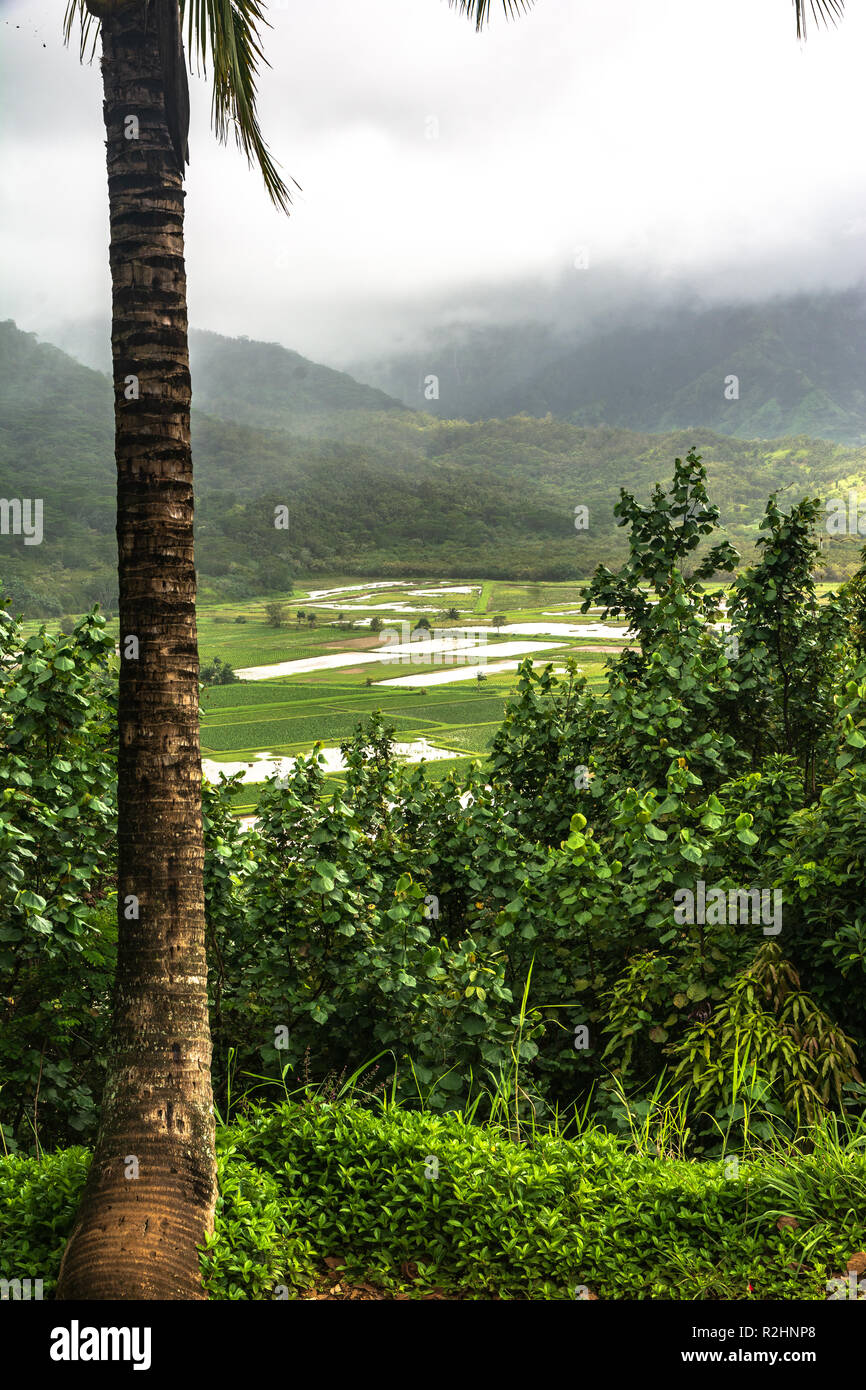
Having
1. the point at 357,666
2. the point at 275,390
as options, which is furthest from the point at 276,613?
the point at 275,390

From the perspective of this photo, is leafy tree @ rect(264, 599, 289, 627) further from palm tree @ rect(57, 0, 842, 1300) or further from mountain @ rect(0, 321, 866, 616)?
palm tree @ rect(57, 0, 842, 1300)

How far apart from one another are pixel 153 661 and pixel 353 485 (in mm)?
12462

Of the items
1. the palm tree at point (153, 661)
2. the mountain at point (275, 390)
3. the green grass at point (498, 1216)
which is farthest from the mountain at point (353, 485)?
the green grass at point (498, 1216)

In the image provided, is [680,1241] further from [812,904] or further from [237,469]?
[237,469]

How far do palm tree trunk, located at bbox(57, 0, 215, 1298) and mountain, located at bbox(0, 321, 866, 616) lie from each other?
417 cm

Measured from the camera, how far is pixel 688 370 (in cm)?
4862

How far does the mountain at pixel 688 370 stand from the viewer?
40.1 meters

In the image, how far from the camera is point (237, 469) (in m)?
17.8

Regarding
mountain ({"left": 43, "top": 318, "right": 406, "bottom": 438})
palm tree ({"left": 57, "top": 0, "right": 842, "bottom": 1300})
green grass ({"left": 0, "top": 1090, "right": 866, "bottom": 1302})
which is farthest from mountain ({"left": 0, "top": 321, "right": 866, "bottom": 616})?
green grass ({"left": 0, "top": 1090, "right": 866, "bottom": 1302})

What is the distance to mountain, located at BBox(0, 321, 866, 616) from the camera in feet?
38.0
